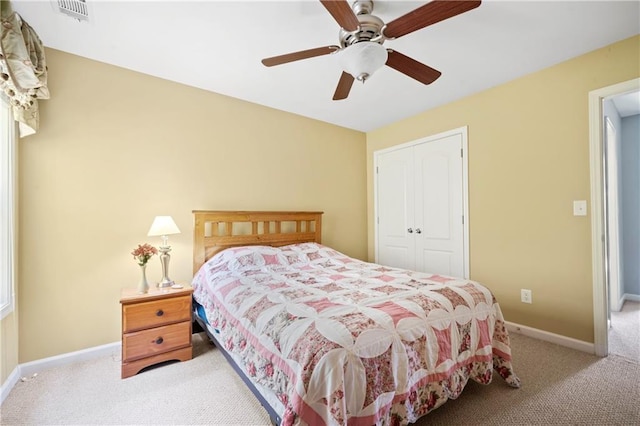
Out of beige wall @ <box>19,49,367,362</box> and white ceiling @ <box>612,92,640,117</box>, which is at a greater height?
white ceiling @ <box>612,92,640,117</box>

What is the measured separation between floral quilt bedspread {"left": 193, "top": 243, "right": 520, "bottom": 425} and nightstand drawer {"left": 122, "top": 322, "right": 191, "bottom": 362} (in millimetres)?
280

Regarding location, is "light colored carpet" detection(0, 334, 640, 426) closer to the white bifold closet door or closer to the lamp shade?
the lamp shade

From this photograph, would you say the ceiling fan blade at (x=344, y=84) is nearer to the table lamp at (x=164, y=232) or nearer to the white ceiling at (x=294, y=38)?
the white ceiling at (x=294, y=38)

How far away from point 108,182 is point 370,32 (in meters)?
2.47

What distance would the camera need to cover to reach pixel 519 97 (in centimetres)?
287

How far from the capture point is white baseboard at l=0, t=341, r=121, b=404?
198cm

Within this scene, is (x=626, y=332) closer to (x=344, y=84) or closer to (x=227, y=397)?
(x=344, y=84)

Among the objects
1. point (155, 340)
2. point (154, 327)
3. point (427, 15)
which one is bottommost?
point (155, 340)

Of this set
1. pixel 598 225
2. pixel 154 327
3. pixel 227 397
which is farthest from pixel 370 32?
pixel 154 327

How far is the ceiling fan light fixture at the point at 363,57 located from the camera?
167cm

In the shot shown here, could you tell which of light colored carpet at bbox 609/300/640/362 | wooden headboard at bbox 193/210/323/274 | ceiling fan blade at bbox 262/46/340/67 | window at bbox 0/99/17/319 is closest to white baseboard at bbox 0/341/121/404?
window at bbox 0/99/17/319

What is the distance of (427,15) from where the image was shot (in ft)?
4.91

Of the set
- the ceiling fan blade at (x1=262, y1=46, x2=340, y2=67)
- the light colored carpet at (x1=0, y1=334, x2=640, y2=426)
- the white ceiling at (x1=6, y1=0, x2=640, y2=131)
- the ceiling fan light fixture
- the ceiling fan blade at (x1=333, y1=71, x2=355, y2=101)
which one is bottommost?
the light colored carpet at (x1=0, y1=334, x2=640, y2=426)

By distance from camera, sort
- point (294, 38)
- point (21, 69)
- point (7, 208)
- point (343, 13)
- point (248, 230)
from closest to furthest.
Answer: point (343, 13)
point (21, 69)
point (7, 208)
point (294, 38)
point (248, 230)
